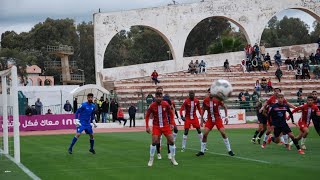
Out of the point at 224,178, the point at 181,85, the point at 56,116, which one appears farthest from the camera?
the point at 181,85

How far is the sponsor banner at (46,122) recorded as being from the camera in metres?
40.2

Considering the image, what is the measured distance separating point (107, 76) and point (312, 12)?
20.7 m

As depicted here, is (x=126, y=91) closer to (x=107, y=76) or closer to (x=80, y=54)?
A: (x=107, y=76)

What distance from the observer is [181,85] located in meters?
52.1

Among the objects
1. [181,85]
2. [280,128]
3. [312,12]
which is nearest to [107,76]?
[181,85]

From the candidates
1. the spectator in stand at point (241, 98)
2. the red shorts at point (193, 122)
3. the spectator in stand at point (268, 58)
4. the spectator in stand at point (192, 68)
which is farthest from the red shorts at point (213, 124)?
the spectator in stand at point (268, 58)

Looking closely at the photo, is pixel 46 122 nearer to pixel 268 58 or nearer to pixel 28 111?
pixel 28 111

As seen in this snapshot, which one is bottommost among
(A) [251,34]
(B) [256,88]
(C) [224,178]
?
(C) [224,178]

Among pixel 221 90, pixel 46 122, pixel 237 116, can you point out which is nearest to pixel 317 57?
pixel 237 116

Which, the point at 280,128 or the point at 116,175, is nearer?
the point at 116,175

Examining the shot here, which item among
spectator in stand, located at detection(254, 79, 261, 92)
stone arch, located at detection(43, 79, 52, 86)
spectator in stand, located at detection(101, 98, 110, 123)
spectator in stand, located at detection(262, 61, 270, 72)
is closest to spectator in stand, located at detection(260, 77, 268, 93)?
spectator in stand, located at detection(254, 79, 261, 92)

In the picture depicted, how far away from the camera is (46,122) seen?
40906 millimetres

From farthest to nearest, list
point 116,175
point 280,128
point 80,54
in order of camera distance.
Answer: point 80,54
point 280,128
point 116,175

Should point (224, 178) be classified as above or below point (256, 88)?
below
